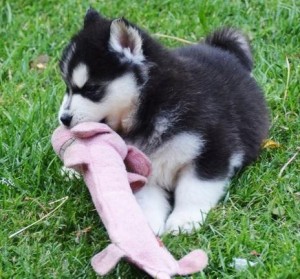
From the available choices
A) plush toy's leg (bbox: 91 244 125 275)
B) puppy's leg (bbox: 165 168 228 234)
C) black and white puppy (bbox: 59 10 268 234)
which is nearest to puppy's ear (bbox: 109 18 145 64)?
black and white puppy (bbox: 59 10 268 234)

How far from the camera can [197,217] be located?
162 inches

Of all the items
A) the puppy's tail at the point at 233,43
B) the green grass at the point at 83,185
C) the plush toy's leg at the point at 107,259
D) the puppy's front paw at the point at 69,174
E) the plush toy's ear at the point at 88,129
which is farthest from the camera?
the puppy's tail at the point at 233,43

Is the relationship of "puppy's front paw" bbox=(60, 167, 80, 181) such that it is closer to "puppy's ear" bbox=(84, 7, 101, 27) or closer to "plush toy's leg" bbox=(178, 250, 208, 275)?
"puppy's ear" bbox=(84, 7, 101, 27)

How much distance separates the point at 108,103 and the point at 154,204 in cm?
60

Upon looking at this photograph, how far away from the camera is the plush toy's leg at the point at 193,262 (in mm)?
3619

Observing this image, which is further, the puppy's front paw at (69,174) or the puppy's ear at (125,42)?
the puppy's front paw at (69,174)

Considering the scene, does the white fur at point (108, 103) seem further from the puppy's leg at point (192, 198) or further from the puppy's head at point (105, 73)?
the puppy's leg at point (192, 198)

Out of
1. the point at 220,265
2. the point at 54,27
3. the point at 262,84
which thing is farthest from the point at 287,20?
the point at 220,265

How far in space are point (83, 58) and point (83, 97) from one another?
0.20 meters

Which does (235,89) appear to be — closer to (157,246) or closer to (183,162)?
(183,162)

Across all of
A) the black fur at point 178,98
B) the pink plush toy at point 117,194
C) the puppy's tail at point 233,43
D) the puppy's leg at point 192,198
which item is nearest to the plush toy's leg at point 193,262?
the pink plush toy at point 117,194

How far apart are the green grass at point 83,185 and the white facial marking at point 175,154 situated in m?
0.31

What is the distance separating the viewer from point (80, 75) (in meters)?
4.10

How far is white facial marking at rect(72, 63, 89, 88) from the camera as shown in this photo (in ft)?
13.4
